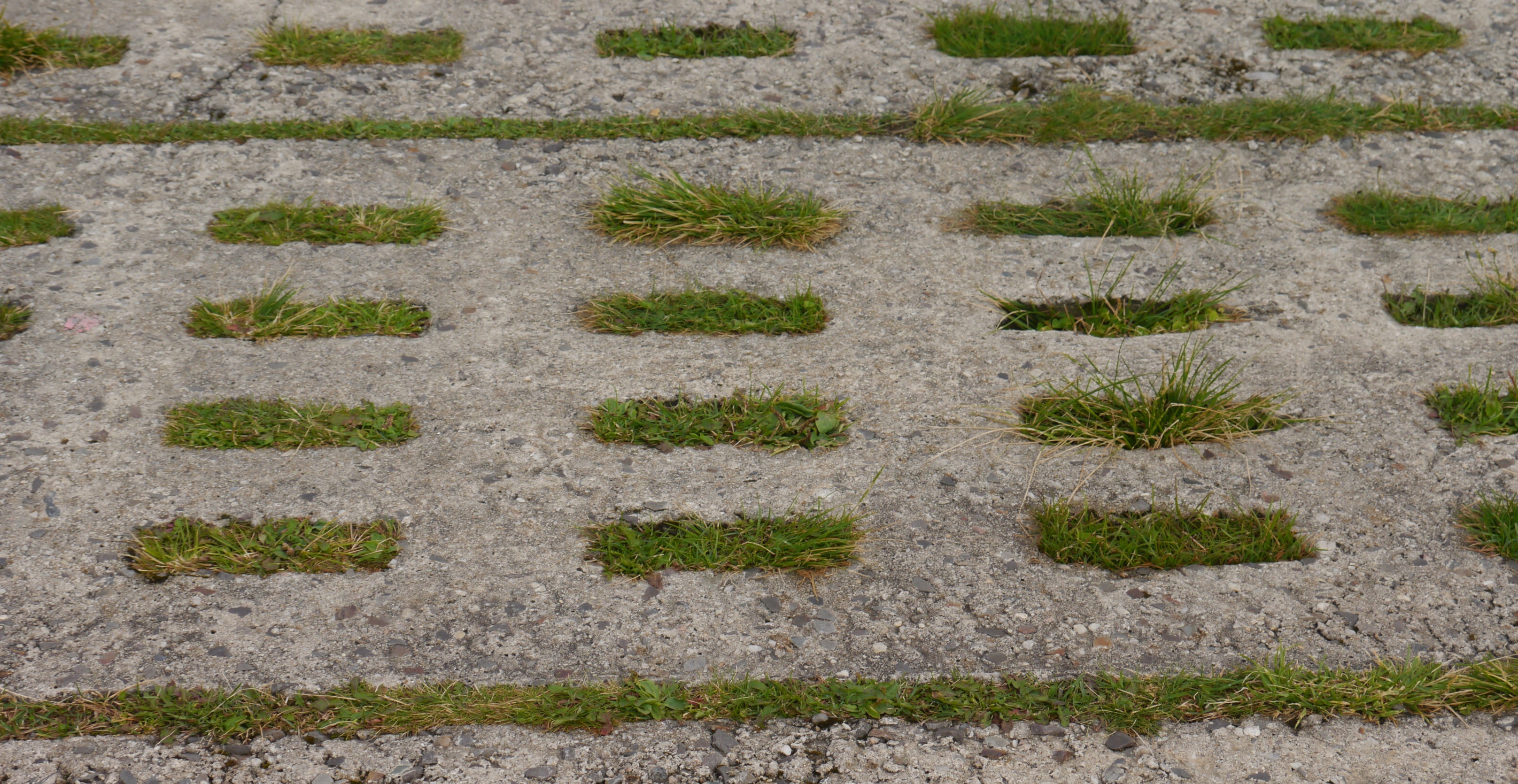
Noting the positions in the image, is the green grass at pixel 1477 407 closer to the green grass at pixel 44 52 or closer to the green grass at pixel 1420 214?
the green grass at pixel 1420 214

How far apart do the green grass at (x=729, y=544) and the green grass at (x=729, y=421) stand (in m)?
0.33

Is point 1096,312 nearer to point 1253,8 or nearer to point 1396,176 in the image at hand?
point 1396,176

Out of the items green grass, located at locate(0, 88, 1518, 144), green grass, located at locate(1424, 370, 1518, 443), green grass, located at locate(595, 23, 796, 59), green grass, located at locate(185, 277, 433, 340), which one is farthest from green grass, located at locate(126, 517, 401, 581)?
green grass, located at locate(1424, 370, 1518, 443)

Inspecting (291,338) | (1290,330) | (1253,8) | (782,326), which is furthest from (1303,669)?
(1253,8)

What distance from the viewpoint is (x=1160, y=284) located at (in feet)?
11.9

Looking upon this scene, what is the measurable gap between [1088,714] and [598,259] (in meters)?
2.33

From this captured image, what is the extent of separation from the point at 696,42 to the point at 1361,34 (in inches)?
119

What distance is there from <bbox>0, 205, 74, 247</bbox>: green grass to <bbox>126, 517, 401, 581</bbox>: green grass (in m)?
1.64

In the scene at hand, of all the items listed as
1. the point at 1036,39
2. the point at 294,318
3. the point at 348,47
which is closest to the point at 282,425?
the point at 294,318

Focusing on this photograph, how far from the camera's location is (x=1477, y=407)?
3.21m

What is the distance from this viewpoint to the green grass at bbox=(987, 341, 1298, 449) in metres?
3.17

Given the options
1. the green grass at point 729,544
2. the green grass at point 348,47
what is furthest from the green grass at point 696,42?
the green grass at point 729,544

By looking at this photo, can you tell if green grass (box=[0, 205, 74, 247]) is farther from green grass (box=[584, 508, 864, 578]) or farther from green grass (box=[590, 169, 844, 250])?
green grass (box=[584, 508, 864, 578])

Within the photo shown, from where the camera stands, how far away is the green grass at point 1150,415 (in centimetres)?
317
